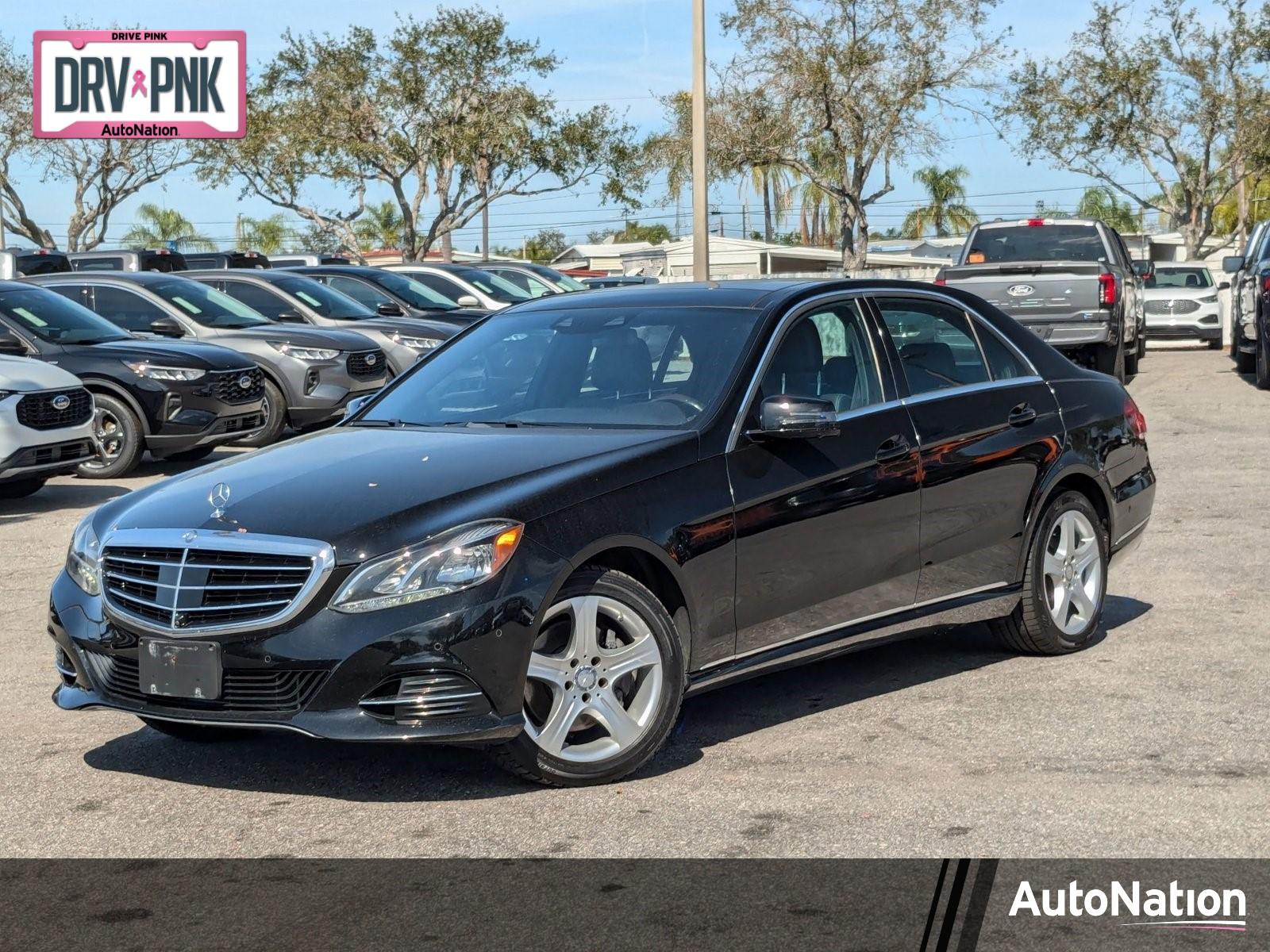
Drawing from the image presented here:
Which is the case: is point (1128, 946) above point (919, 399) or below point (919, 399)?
below

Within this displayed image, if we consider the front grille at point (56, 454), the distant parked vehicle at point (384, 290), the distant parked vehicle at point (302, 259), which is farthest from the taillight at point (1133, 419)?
the distant parked vehicle at point (302, 259)

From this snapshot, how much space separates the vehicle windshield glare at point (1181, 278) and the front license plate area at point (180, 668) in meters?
28.0

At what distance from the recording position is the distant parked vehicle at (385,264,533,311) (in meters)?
23.5

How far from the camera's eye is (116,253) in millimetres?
29109

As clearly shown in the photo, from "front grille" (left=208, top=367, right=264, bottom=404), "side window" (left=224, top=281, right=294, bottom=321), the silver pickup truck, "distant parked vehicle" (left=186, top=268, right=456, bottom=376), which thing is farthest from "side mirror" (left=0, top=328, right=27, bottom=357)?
the silver pickup truck

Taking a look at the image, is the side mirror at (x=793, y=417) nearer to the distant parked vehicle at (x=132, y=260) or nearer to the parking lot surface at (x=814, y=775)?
the parking lot surface at (x=814, y=775)

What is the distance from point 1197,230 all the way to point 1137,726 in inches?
1714

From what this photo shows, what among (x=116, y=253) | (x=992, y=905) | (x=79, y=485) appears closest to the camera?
(x=992, y=905)

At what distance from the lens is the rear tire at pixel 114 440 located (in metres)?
14.6

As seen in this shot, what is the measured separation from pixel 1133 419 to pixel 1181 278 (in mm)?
25845

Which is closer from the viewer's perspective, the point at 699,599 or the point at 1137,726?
the point at 699,599

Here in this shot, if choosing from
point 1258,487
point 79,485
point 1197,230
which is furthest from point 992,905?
point 1197,230

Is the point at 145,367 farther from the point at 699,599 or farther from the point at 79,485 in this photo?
the point at 699,599

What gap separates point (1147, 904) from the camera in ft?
13.8
